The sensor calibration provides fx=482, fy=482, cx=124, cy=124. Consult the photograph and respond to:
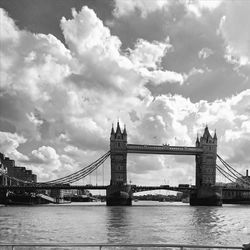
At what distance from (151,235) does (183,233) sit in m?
4.21

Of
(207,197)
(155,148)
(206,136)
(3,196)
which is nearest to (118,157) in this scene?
(155,148)

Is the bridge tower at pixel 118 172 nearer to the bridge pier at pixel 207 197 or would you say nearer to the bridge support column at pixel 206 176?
the bridge pier at pixel 207 197

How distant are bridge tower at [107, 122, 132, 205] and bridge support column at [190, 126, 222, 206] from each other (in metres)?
20.8

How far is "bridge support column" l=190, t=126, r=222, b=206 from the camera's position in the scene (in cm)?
13450

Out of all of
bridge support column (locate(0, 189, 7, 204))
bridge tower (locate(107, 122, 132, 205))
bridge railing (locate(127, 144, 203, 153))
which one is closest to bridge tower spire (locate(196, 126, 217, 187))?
bridge railing (locate(127, 144, 203, 153))

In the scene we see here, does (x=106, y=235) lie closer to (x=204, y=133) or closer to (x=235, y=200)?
(x=204, y=133)

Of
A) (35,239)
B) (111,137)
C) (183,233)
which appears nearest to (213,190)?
(111,137)

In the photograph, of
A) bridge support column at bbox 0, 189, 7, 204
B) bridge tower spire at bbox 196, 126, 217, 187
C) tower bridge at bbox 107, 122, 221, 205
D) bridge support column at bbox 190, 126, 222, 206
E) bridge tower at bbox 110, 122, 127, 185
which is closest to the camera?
tower bridge at bbox 107, 122, 221, 205

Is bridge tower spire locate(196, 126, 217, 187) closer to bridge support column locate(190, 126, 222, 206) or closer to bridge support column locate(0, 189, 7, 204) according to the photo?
bridge support column locate(190, 126, 222, 206)

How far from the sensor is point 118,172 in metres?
134

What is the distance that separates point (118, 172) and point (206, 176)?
27296mm

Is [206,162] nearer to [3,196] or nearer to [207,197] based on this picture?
[207,197]

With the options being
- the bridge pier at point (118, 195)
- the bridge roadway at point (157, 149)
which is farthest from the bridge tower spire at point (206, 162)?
the bridge pier at point (118, 195)

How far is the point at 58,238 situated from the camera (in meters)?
37.2
